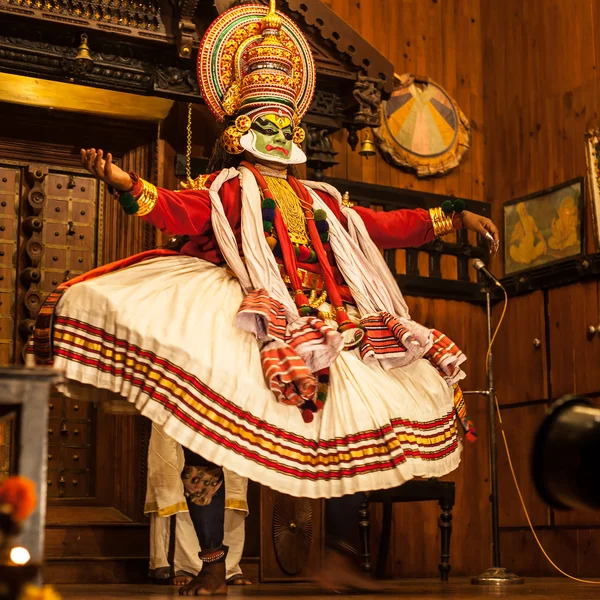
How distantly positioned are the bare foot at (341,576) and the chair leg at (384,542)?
67.8 inches

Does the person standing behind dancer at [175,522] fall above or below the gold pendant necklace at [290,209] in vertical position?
below

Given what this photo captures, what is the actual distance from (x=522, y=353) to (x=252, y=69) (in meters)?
2.81

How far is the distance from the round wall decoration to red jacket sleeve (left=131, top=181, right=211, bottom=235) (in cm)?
259

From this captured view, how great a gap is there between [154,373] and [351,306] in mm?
863

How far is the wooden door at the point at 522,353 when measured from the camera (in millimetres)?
5676

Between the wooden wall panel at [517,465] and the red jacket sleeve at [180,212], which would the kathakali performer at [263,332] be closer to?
the red jacket sleeve at [180,212]

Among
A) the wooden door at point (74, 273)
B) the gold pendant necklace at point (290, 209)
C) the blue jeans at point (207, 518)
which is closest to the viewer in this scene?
the blue jeans at point (207, 518)

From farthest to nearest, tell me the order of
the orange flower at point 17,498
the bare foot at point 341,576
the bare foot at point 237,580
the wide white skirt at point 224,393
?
the bare foot at point 237,580
the bare foot at point 341,576
the wide white skirt at point 224,393
the orange flower at point 17,498

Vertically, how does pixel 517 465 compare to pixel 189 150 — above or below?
below

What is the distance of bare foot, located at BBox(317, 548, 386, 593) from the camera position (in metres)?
3.19

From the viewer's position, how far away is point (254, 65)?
373 centimetres

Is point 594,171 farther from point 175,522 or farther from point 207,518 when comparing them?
point 207,518

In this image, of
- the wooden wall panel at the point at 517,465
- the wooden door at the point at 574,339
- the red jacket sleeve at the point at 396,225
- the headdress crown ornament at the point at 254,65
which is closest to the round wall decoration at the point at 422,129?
the wooden door at the point at 574,339

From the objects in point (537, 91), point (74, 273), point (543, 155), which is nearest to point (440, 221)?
point (74, 273)
